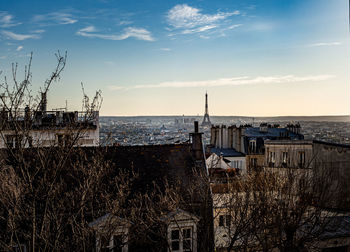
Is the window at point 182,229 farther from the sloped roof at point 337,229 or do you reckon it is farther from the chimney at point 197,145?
the sloped roof at point 337,229

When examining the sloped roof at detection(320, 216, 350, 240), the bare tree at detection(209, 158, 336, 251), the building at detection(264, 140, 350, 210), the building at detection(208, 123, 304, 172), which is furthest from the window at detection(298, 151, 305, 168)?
the bare tree at detection(209, 158, 336, 251)

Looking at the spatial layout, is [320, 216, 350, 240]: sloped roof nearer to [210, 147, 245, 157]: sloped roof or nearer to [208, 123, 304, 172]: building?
[208, 123, 304, 172]: building

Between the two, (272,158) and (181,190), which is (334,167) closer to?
(181,190)

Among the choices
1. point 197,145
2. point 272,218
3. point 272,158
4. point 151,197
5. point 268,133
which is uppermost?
point 197,145

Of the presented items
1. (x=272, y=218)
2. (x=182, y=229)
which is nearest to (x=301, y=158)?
(x=272, y=218)

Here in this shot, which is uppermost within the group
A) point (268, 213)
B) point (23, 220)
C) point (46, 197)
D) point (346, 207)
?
point (46, 197)

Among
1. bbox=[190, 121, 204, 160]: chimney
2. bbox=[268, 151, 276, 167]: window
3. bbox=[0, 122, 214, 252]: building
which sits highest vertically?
bbox=[190, 121, 204, 160]: chimney

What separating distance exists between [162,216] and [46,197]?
4934 millimetres

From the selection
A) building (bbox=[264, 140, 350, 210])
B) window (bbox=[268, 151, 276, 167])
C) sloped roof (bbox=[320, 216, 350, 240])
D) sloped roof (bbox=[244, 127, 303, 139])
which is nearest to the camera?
sloped roof (bbox=[320, 216, 350, 240])

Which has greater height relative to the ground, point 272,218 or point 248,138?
point 248,138

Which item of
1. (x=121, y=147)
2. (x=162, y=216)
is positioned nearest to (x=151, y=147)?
(x=121, y=147)

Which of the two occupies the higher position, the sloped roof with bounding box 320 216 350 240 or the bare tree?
the bare tree

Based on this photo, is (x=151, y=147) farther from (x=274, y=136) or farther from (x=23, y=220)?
(x=274, y=136)

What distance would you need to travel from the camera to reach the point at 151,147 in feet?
50.7
